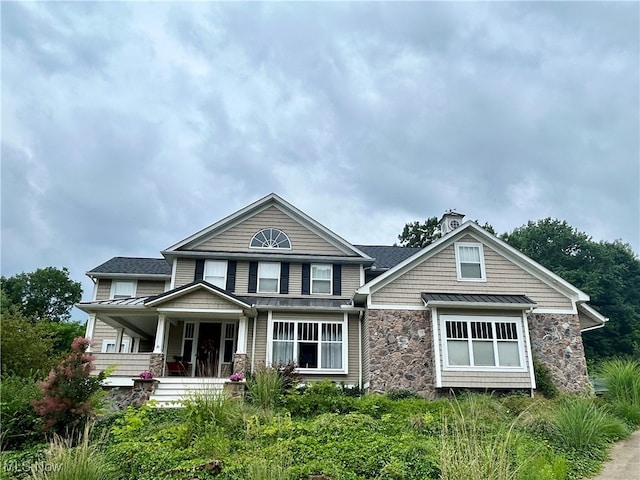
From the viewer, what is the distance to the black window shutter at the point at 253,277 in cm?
1725

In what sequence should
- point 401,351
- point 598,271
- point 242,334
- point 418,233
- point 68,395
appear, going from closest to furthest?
point 68,395, point 401,351, point 242,334, point 598,271, point 418,233

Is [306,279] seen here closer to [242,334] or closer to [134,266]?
[242,334]

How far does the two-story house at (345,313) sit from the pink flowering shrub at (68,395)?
4.97 m

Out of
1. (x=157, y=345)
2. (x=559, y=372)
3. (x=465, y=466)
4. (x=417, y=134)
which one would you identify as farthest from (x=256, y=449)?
(x=417, y=134)

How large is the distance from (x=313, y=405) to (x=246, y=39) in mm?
9429

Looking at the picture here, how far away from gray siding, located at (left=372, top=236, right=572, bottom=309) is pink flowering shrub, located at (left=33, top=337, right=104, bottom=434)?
28.7 ft

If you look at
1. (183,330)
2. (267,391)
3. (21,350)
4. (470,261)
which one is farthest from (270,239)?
(21,350)

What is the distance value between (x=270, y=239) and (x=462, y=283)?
23.7ft

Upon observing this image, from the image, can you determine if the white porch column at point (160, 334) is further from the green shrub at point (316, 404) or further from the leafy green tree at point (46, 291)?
the leafy green tree at point (46, 291)

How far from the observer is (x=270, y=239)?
17.9 metres

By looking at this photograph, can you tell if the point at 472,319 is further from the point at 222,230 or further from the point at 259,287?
the point at 222,230

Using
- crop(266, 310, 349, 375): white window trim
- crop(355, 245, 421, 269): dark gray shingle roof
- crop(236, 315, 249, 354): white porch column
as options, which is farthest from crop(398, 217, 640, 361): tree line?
crop(236, 315, 249, 354): white porch column

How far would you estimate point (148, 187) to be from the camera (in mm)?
19562

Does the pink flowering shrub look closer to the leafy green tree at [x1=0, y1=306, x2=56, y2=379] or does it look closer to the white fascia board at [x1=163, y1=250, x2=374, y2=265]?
the white fascia board at [x1=163, y1=250, x2=374, y2=265]
